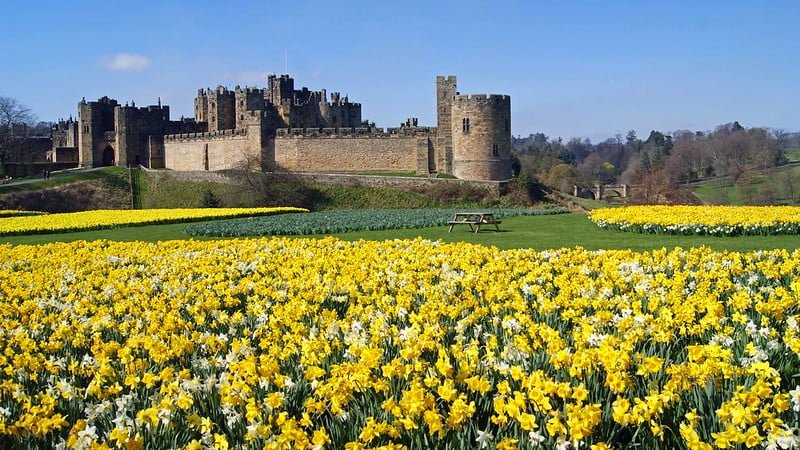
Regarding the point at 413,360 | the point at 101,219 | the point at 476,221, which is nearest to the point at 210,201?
the point at 101,219

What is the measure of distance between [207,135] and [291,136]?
1035 centimetres

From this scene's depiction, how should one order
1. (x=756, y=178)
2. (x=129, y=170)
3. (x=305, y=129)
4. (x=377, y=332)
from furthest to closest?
(x=756, y=178), (x=129, y=170), (x=305, y=129), (x=377, y=332)

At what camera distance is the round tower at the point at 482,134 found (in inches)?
2142

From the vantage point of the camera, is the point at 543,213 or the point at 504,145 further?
the point at 504,145

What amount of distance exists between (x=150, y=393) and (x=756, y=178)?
9890 centimetres

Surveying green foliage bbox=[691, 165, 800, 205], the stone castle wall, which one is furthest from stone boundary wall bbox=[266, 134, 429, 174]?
green foliage bbox=[691, 165, 800, 205]

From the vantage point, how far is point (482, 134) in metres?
54.5

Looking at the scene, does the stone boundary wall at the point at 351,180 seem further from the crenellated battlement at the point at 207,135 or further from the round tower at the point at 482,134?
the crenellated battlement at the point at 207,135

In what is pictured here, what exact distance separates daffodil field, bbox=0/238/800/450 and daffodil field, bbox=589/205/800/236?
1112cm

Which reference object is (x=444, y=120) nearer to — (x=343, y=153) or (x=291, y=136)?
(x=343, y=153)

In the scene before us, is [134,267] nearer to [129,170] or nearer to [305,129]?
[305,129]

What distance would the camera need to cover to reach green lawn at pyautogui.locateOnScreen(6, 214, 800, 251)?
65.3 ft

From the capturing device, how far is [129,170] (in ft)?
224

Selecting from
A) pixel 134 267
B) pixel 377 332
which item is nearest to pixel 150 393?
pixel 377 332
